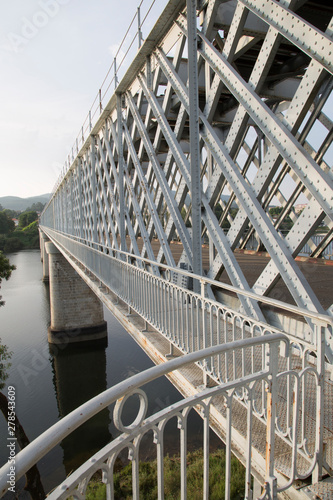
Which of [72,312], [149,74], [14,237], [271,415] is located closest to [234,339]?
[271,415]

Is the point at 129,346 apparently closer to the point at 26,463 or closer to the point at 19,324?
the point at 19,324

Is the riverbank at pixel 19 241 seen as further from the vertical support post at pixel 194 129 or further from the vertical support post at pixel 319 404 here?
the vertical support post at pixel 319 404

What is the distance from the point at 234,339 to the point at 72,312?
82.5 feet

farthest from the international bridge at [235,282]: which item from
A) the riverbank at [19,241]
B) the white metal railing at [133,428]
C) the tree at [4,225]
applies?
the tree at [4,225]

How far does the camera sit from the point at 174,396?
17297mm

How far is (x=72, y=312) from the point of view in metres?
26.8

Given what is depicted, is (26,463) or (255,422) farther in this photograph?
(255,422)

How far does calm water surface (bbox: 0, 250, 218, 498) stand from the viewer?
14898mm

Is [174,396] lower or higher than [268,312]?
lower

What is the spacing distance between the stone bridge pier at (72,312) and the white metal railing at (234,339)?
667 inches

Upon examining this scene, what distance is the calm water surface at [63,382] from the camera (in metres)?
14.9

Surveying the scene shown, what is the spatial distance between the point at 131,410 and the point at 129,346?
28.7 ft

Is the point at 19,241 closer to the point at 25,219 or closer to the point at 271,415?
the point at 25,219

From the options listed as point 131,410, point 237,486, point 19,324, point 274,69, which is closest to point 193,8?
point 274,69
